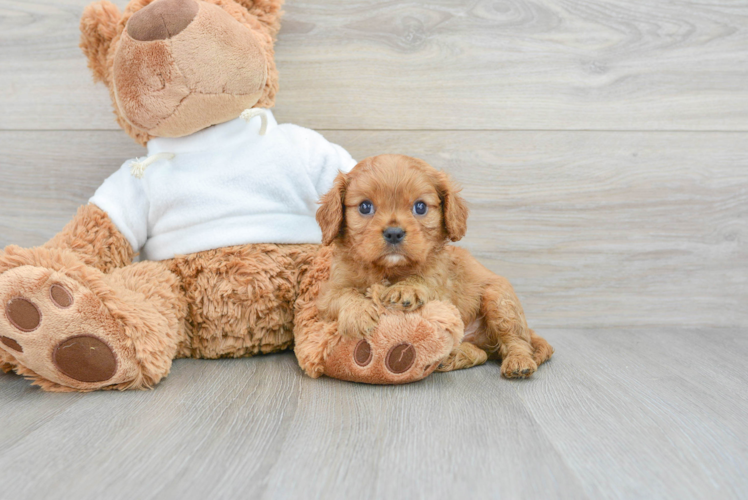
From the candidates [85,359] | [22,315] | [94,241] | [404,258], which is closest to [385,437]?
[404,258]

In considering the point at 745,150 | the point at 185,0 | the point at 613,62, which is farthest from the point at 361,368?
the point at 745,150

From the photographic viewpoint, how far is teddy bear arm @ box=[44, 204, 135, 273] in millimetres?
1358

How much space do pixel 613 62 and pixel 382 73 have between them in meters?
0.73

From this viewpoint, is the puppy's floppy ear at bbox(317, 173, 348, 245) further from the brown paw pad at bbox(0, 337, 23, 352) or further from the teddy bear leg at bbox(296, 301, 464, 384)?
the brown paw pad at bbox(0, 337, 23, 352)

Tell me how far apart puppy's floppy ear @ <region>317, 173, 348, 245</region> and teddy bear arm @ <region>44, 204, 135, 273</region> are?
1.81 feet

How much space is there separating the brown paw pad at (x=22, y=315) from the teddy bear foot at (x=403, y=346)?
622 millimetres

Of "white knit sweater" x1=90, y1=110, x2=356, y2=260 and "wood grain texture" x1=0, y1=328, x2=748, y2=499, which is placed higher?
"white knit sweater" x1=90, y1=110, x2=356, y2=260

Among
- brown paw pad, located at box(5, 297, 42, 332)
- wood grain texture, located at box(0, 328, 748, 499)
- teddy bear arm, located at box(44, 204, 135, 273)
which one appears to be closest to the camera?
wood grain texture, located at box(0, 328, 748, 499)

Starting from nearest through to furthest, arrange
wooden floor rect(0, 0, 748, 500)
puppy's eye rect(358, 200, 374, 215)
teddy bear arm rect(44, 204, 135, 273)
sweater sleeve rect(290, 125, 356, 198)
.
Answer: puppy's eye rect(358, 200, 374, 215) → teddy bear arm rect(44, 204, 135, 273) → sweater sleeve rect(290, 125, 356, 198) → wooden floor rect(0, 0, 748, 500)

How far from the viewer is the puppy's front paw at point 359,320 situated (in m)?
1.17

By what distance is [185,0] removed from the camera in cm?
128

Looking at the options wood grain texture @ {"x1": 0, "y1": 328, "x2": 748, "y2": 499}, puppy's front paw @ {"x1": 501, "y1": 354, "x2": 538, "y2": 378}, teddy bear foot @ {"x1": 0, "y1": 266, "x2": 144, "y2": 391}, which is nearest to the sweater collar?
teddy bear foot @ {"x1": 0, "y1": 266, "x2": 144, "y2": 391}

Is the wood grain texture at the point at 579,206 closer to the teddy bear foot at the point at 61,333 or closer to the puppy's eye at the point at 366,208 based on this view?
the puppy's eye at the point at 366,208

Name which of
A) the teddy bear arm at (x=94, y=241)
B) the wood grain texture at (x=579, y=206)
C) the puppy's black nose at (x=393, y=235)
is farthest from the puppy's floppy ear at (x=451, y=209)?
the teddy bear arm at (x=94, y=241)
